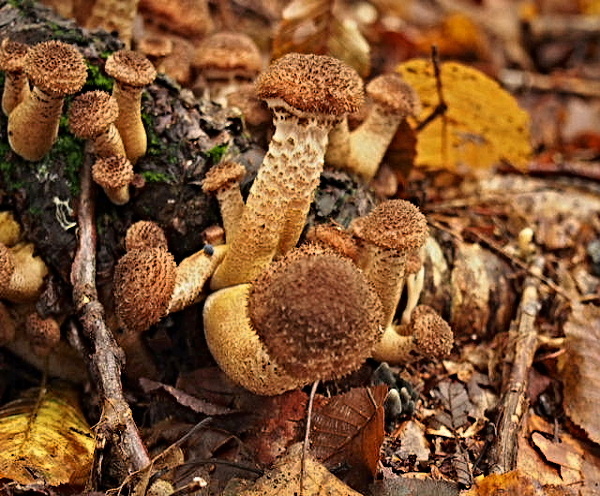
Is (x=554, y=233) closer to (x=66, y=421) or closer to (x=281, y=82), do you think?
(x=281, y=82)

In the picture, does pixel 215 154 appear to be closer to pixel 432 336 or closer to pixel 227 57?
pixel 227 57

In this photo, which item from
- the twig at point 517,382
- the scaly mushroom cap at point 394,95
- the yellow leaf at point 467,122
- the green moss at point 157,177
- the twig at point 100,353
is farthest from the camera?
the yellow leaf at point 467,122

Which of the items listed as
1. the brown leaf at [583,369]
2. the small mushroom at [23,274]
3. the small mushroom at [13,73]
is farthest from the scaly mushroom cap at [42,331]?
the brown leaf at [583,369]

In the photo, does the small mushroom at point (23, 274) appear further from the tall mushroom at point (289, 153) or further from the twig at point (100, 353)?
the tall mushroom at point (289, 153)

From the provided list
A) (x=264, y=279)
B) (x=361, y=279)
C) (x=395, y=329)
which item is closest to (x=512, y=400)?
(x=395, y=329)

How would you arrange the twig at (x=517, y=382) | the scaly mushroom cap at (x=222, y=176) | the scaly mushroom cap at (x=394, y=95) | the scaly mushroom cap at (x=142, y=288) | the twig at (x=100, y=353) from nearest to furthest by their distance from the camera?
the twig at (x=100, y=353) < the scaly mushroom cap at (x=142, y=288) < the twig at (x=517, y=382) < the scaly mushroom cap at (x=222, y=176) < the scaly mushroom cap at (x=394, y=95)

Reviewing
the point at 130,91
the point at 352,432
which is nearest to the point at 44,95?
the point at 130,91
